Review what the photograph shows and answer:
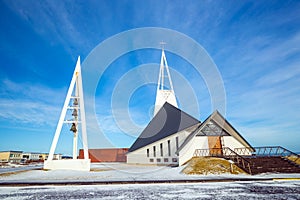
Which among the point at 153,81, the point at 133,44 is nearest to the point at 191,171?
the point at 133,44

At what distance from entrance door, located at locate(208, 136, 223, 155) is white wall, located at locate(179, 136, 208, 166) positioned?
49 centimetres

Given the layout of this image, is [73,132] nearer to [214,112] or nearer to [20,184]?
[20,184]

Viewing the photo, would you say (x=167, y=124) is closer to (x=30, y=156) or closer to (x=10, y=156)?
(x=10, y=156)

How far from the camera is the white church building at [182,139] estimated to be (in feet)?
67.0

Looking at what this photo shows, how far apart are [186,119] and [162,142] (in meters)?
4.31

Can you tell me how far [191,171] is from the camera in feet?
45.1

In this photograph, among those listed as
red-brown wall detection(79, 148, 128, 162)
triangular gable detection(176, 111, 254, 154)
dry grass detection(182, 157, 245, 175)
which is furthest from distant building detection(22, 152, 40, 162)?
dry grass detection(182, 157, 245, 175)

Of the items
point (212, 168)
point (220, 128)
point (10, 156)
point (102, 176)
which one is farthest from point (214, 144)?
point (10, 156)

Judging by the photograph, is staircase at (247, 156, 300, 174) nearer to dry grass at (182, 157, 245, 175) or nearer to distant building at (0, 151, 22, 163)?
dry grass at (182, 157, 245, 175)

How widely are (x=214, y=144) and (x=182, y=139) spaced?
3.66m

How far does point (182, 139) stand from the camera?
21.9 metres

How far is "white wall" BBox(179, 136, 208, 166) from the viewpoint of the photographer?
19.1m

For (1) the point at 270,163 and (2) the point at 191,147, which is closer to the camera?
(1) the point at 270,163

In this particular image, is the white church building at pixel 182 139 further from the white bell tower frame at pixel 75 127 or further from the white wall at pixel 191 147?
the white bell tower frame at pixel 75 127
